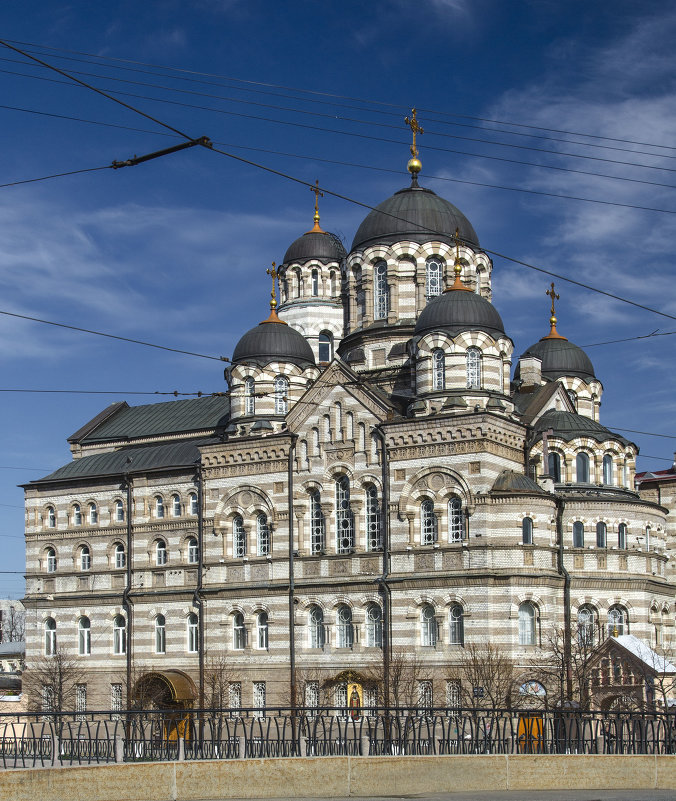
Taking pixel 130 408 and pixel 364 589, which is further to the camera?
pixel 130 408

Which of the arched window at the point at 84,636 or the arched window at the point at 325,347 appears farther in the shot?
the arched window at the point at 325,347

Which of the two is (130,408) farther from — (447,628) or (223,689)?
(447,628)

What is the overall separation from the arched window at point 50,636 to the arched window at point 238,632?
10.1 m

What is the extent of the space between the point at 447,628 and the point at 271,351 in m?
14.0

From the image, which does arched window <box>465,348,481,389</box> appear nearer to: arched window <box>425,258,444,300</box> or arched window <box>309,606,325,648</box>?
arched window <box>425,258,444,300</box>

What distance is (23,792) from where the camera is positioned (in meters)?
23.5

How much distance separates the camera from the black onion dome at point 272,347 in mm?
52688

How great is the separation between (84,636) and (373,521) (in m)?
15.3

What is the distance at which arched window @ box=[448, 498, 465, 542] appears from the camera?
45.7 m

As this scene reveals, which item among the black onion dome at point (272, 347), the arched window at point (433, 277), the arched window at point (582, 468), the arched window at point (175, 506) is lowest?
the arched window at point (175, 506)

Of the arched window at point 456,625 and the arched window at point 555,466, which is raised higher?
the arched window at point 555,466

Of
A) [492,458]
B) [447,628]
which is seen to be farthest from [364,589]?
[492,458]

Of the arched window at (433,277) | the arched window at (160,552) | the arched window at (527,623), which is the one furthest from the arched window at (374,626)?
the arched window at (433,277)

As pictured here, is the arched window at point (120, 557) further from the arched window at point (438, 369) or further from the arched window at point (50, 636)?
the arched window at point (438, 369)
